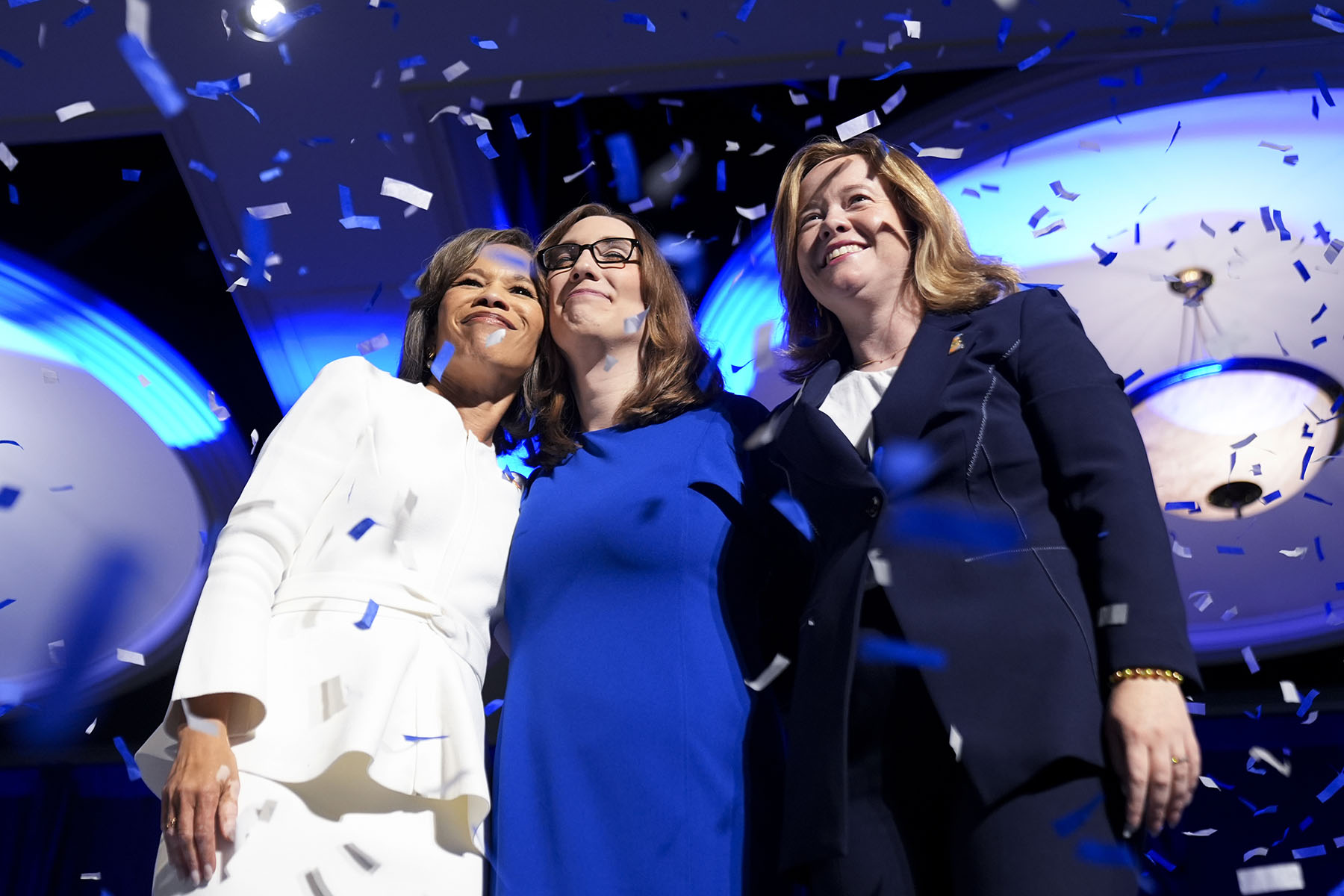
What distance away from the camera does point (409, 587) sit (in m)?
1.45

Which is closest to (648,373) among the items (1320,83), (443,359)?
(443,359)

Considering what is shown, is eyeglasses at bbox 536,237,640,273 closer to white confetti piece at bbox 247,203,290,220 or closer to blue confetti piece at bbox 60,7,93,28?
white confetti piece at bbox 247,203,290,220

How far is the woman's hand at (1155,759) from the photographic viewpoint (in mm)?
1023

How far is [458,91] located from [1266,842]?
14.2 ft

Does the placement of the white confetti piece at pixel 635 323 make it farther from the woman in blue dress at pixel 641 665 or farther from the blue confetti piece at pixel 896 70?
the blue confetti piece at pixel 896 70

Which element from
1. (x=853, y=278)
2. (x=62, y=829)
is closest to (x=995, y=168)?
(x=853, y=278)

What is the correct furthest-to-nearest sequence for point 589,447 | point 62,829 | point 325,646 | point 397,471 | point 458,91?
point 62,829 < point 458,91 < point 589,447 < point 397,471 < point 325,646

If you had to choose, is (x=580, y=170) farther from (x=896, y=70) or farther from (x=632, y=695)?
(x=632, y=695)

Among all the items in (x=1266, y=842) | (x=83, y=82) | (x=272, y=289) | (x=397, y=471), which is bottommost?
(x=1266, y=842)

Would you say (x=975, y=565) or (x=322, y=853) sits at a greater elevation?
(x=975, y=565)

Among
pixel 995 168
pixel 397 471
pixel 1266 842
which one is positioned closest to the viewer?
pixel 397 471

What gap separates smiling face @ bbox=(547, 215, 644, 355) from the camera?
197 centimetres

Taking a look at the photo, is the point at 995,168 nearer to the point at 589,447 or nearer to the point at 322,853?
the point at 589,447

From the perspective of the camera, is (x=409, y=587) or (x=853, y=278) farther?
(x=853, y=278)
